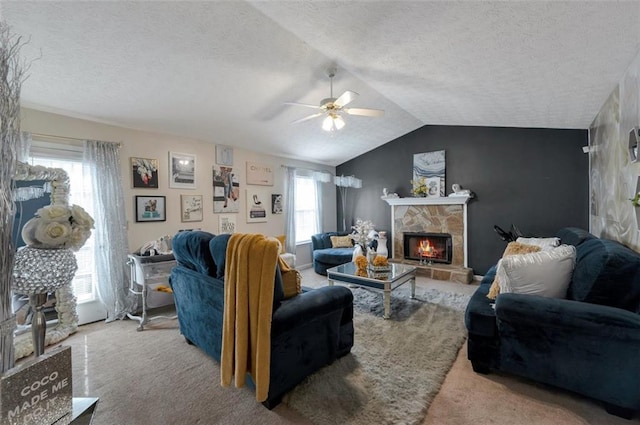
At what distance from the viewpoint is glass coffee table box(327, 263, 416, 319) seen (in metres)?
3.12

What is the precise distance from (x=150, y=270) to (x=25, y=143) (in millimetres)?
1691

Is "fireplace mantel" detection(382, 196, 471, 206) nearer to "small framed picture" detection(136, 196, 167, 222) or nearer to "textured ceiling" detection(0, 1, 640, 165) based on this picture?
"textured ceiling" detection(0, 1, 640, 165)

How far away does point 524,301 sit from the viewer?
1.90 m

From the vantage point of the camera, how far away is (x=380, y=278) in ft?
10.6

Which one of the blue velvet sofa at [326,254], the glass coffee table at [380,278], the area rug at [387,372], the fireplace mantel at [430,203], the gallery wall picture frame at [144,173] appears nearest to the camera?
the area rug at [387,372]

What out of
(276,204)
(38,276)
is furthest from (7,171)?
(276,204)

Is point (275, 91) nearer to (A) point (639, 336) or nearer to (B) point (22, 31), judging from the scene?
(B) point (22, 31)

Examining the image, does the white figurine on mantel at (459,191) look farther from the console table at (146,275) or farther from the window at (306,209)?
the console table at (146,275)

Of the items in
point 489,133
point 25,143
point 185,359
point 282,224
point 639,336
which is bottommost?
point 185,359

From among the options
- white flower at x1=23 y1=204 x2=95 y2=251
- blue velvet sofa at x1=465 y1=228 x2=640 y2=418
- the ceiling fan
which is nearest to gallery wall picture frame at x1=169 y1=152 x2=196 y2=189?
the ceiling fan

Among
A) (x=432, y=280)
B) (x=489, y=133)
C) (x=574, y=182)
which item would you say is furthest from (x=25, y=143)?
(x=574, y=182)

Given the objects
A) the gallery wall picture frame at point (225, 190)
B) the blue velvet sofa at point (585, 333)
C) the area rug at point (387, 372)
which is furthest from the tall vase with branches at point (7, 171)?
the gallery wall picture frame at point (225, 190)

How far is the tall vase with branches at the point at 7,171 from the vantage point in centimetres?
91

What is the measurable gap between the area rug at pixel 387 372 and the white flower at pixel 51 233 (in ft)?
5.25
